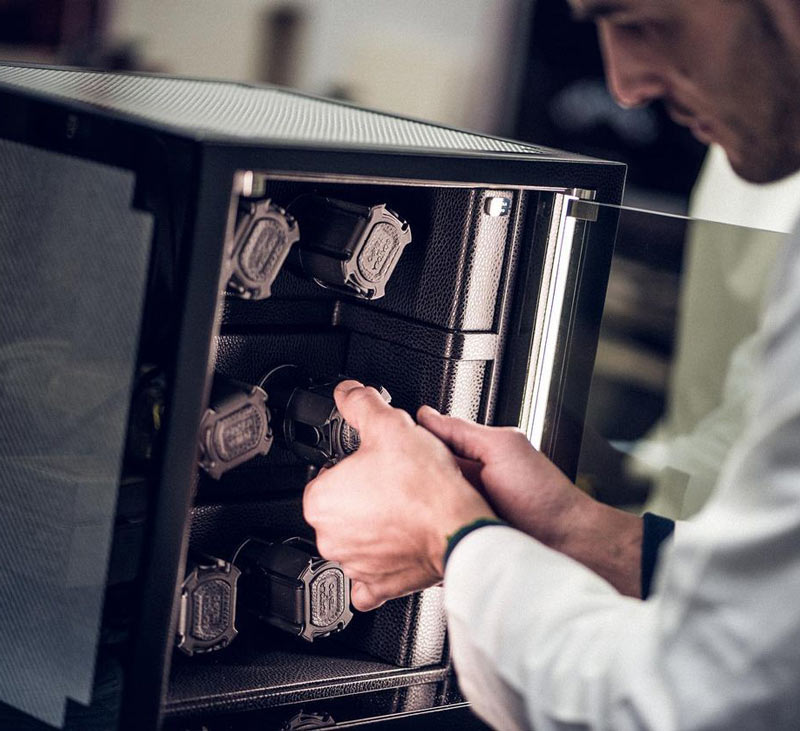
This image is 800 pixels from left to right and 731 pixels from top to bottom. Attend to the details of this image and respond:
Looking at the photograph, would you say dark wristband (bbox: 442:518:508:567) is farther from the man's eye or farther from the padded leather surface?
the man's eye

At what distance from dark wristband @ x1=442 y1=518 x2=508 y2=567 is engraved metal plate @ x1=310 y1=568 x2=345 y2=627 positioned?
0.18 metres

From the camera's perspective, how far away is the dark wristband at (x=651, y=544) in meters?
0.87

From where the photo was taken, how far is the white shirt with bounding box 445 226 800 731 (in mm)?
548

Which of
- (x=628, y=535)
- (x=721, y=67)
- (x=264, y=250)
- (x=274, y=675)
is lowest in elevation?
(x=274, y=675)

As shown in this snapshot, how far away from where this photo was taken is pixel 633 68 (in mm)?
709

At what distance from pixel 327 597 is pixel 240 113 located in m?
0.39

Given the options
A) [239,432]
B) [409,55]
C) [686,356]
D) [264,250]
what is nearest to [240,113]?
[264,250]

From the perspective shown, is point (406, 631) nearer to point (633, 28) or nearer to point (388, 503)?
point (388, 503)

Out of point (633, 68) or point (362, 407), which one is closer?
point (633, 68)

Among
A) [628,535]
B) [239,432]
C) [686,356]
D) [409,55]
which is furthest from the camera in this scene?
[409,55]

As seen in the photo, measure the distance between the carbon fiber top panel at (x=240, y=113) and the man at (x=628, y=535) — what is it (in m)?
0.20

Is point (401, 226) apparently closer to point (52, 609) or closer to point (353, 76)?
point (52, 609)

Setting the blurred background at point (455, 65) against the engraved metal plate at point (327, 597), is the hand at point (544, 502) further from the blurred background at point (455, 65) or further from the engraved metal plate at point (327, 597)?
the blurred background at point (455, 65)

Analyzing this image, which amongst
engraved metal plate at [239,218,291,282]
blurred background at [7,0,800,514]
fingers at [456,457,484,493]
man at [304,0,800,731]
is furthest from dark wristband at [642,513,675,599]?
blurred background at [7,0,800,514]
